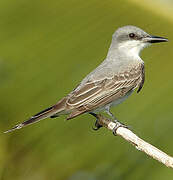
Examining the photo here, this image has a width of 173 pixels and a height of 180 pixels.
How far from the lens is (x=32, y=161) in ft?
9.36

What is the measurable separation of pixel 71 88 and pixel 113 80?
0.49 metres

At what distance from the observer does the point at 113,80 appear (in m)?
3.83

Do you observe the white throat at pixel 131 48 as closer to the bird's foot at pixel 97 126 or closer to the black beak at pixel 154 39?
the black beak at pixel 154 39

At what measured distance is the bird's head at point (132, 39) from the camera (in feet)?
12.8

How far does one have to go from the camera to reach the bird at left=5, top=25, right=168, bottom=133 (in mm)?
3447

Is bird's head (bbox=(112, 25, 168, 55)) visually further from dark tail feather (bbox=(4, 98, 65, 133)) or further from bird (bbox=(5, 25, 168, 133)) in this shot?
dark tail feather (bbox=(4, 98, 65, 133))

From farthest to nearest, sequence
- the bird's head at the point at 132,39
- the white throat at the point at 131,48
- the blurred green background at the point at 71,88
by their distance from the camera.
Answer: the white throat at the point at 131,48
the bird's head at the point at 132,39
the blurred green background at the point at 71,88

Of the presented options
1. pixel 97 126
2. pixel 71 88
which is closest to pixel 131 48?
pixel 71 88

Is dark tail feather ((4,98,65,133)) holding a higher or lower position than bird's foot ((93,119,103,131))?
higher

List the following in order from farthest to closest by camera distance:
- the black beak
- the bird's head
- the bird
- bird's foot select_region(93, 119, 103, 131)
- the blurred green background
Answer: the bird's head < the black beak < the bird < bird's foot select_region(93, 119, 103, 131) < the blurred green background

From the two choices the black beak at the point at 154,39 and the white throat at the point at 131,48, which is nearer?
the black beak at the point at 154,39

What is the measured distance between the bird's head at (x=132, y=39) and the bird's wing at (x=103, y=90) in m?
0.20

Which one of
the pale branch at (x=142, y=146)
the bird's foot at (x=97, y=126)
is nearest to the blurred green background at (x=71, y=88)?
the bird's foot at (x=97, y=126)

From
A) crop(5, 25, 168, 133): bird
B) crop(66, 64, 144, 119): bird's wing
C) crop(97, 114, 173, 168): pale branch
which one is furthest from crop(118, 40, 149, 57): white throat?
crop(97, 114, 173, 168): pale branch
